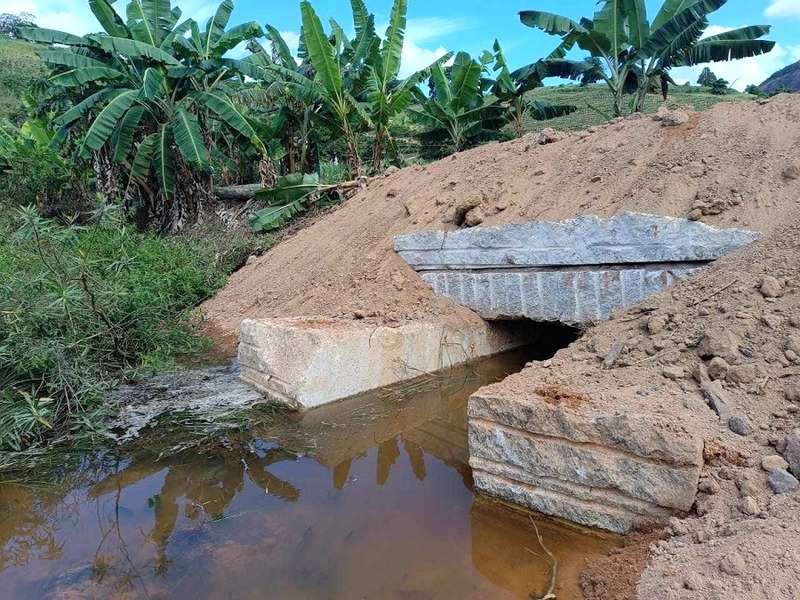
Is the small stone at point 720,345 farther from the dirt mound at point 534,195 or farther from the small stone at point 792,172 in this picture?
the small stone at point 792,172

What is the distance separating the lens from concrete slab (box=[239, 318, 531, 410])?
4.80 meters

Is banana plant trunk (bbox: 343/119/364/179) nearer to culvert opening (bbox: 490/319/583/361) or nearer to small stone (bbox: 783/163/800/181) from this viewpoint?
culvert opening (bbox: 490/319/583/361)

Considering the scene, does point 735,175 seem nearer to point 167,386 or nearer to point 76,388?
point 167,386

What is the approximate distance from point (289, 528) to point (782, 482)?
7.90ft

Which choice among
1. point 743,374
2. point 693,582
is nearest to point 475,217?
point 743,374

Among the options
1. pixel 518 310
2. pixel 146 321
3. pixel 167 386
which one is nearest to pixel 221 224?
pixel 146 321

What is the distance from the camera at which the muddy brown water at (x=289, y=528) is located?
277 cm

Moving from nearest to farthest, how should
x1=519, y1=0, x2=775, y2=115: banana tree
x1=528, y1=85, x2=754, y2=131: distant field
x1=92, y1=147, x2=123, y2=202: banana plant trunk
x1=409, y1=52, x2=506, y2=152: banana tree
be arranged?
x1=519, y1=0, x2=775, y2=115: banana tree, x1=409, y1=52, x2=506, y2=152: banana tree, x1=92, y1=147, x2=123, y2=202: banana plant trunk, x1=528, y1=85, x2=754, y2=131: distant field

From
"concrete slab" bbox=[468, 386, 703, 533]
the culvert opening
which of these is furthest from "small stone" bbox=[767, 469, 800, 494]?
the culvert opening

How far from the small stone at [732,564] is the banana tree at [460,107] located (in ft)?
35.7

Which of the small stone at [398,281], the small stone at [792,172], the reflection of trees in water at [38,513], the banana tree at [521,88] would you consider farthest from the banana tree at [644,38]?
the reflection of trees in water at [38,513]

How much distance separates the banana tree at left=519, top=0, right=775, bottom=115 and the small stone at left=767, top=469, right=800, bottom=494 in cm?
914

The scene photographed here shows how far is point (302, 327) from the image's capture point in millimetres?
5043

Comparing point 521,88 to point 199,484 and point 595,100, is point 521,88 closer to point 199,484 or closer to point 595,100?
point 199,484
